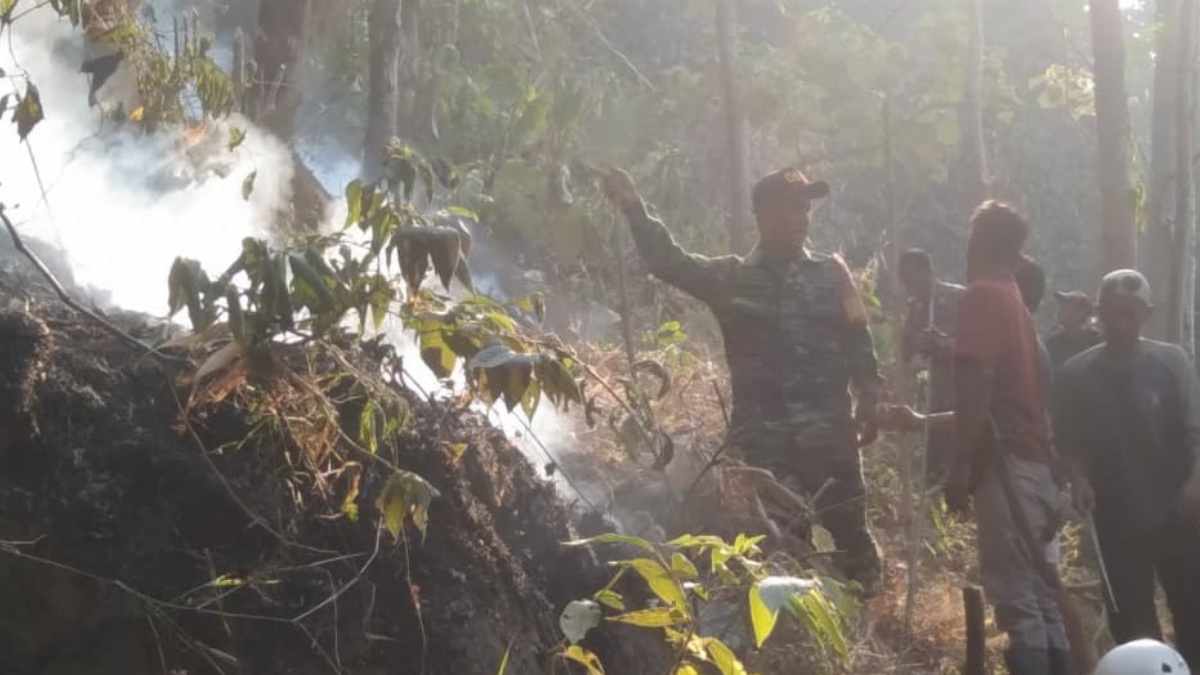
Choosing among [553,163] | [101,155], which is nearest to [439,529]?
[101,155]

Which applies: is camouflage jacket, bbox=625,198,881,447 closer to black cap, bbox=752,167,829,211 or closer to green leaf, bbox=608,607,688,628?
black cap, bbox=752,167,829,211

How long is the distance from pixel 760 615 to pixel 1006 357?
290cm

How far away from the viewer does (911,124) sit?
1390 centimetres

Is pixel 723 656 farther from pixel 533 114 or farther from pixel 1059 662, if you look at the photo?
pixel 533 114

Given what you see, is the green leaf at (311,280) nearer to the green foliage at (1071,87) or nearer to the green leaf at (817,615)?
the green leaf at (817,615)

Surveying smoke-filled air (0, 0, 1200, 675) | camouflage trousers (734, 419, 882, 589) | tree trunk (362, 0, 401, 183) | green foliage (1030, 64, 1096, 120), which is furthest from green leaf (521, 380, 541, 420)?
green foliage (1030, 64, 1096, 120)

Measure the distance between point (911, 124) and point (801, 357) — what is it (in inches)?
351

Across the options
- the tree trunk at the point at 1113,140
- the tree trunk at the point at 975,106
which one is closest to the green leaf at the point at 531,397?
the tree trunk at the point at 1113,140

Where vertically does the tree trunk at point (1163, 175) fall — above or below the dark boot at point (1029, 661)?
above

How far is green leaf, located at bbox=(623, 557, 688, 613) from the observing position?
273 centimetres

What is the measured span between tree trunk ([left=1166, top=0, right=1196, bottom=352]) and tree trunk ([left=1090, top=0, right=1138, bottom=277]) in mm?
352

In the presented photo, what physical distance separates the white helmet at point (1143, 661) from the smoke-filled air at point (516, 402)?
0.4 inches

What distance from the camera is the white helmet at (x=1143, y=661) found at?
4.21 metres

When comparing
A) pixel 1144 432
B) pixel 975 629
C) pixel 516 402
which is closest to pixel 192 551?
pixel 516 402
